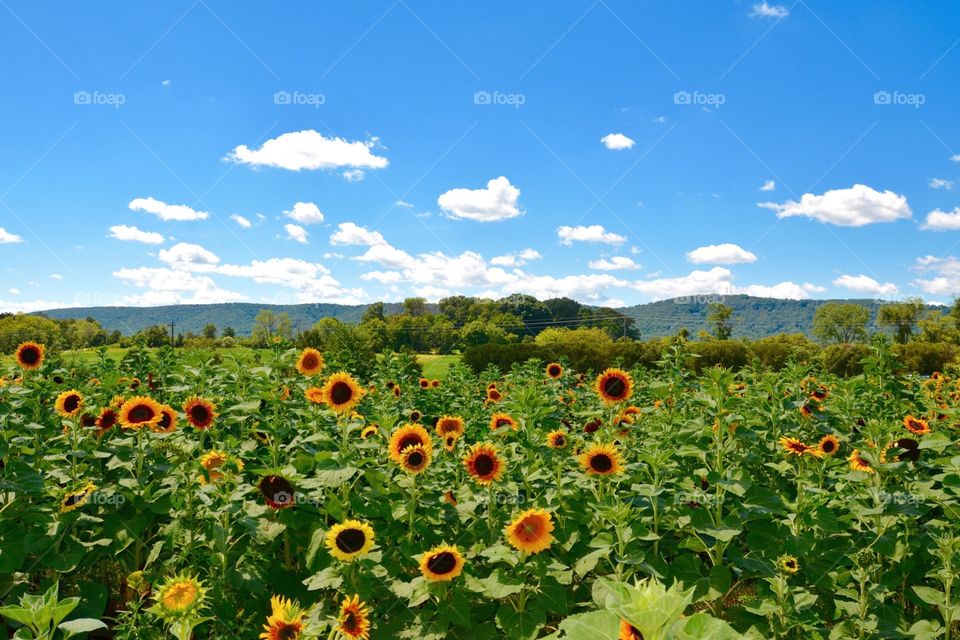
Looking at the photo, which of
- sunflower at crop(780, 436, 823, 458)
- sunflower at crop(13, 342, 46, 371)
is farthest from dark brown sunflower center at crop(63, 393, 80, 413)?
sunflower at crop(780, 436, 823, 458)

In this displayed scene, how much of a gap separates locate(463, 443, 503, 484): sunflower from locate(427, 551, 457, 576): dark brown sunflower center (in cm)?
69

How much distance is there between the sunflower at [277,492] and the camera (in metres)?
4.00

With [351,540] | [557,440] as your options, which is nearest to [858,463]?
[557,440]

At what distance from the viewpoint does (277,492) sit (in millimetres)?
4027

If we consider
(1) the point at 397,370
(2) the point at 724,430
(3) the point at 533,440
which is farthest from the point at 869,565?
(1) the point at 397,370

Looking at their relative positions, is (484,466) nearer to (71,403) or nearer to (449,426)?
(449,426)

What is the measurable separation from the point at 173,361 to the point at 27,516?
5.47 m

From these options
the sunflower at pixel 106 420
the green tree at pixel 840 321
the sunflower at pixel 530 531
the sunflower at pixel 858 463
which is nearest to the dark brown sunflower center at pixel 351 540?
the sunflower at pixel 530 531

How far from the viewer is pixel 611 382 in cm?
591

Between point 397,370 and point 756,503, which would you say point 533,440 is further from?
point 397,370

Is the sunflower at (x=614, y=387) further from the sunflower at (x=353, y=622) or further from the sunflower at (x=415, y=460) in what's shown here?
the sunflower at (x=353, y=622)

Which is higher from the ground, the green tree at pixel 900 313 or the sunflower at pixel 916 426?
the green tree at pixel 900 313

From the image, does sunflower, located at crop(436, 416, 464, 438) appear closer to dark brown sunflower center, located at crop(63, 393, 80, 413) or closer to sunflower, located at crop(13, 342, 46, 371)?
dark brown sunflower center, located at crop(63, 393, 80, 413)

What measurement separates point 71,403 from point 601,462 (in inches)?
172
